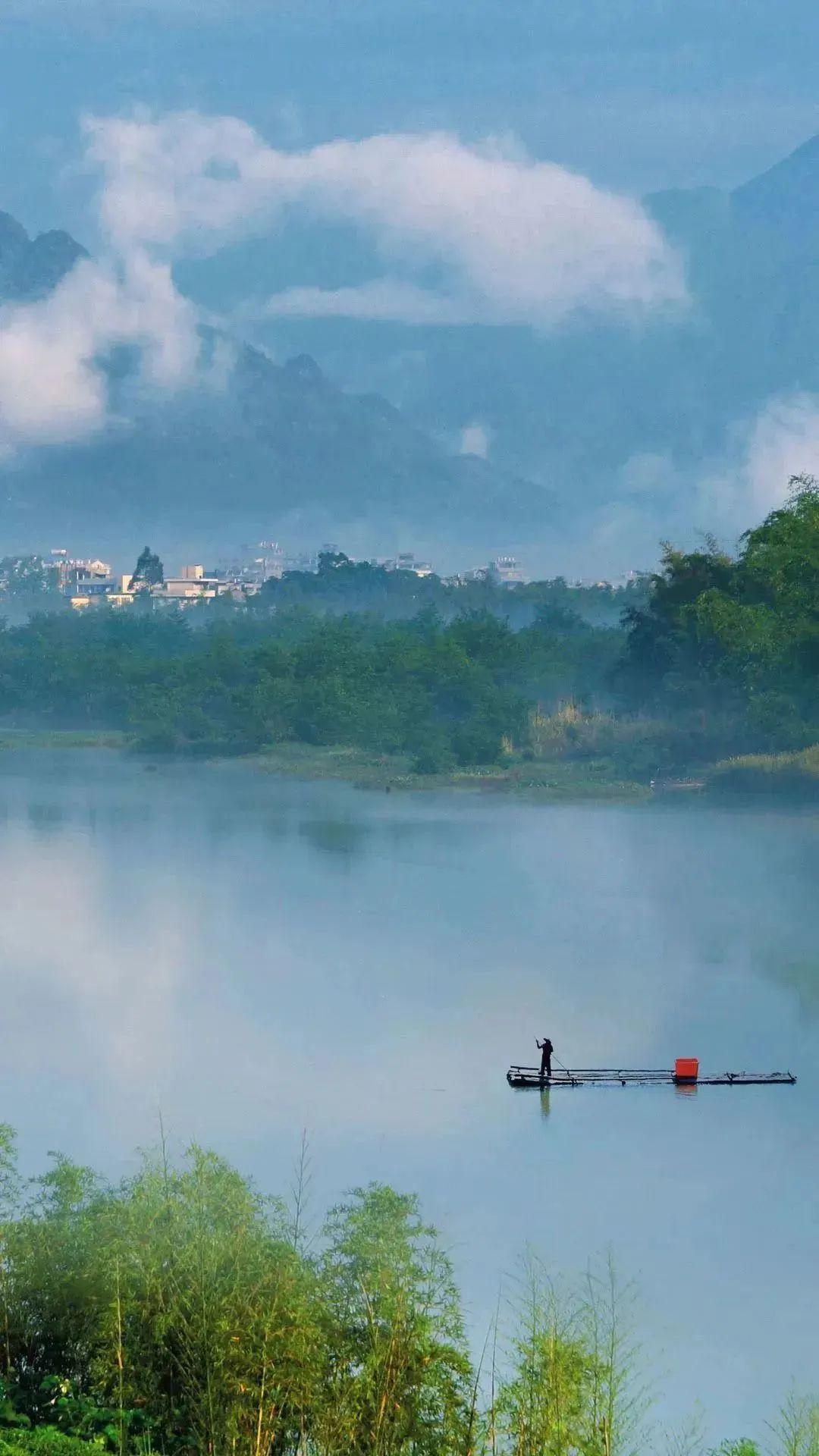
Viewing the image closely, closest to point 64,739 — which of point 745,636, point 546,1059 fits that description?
point 745,636

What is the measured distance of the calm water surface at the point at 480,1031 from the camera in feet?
26.0

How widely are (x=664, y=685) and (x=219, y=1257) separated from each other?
24409 mm

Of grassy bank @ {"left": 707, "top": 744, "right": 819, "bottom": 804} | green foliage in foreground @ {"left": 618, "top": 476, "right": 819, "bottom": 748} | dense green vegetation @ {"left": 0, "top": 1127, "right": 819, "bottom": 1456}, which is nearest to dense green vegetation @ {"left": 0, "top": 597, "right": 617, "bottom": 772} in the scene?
green foliage in foreground @ {"left": 618, "top": 476, "right": 819, "bottom": 748}

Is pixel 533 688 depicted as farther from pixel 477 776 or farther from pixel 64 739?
pixel 64 739

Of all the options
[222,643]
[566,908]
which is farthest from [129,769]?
[566,908]

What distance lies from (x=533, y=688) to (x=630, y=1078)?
23.7m

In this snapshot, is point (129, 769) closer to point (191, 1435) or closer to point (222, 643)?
point (222, 643)

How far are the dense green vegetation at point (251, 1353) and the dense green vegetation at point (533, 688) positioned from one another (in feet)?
63.2

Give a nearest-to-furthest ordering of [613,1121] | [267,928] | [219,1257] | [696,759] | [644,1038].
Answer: [219,1257], [613,1121], [644,1038], [267,928], [696,759]

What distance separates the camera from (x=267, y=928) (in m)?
15.3

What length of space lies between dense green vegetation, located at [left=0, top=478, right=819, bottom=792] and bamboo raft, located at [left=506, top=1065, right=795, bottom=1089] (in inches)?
556

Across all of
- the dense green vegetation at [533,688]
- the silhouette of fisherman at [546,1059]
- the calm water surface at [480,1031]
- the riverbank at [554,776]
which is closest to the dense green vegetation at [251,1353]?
the calm water surface at [480,1031]

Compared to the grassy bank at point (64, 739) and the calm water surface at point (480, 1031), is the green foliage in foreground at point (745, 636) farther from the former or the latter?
the grassy bank at point (64, 739)

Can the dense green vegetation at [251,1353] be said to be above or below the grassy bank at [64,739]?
below
